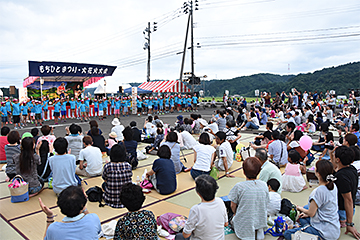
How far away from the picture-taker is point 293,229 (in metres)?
3.43

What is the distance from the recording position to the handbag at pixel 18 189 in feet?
15.2

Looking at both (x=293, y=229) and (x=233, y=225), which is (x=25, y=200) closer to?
(x=233, y=225)

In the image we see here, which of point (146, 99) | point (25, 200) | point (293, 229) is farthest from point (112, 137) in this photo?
point (146, 99)

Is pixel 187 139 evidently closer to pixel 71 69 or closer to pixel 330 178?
pixel 330 178

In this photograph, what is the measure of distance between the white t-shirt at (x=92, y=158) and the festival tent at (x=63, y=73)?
18.0 m

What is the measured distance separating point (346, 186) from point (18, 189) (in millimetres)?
5276

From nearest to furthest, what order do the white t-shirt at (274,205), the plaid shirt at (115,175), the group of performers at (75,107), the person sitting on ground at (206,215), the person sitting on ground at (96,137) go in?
the person sitting on ground at (206,215) < the white t-shirt at (274,205) < the plaid shirt at (115,175) < the person sitting on ground at (96,137) < the group of performers at (75,107)

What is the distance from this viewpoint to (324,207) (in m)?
3.17

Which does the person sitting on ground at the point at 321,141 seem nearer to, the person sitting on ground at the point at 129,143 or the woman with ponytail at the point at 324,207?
the woman with ponytail at the point at 324,207

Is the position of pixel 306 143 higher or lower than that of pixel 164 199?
higher

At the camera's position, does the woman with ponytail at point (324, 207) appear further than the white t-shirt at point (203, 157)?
No

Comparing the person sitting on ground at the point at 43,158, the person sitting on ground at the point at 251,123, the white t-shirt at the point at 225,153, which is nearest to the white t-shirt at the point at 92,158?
the person sitting on ground at the point at 43,158

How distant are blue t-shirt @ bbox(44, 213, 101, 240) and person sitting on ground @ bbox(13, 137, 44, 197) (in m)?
2.77

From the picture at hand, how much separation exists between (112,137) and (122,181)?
13.0 feet
